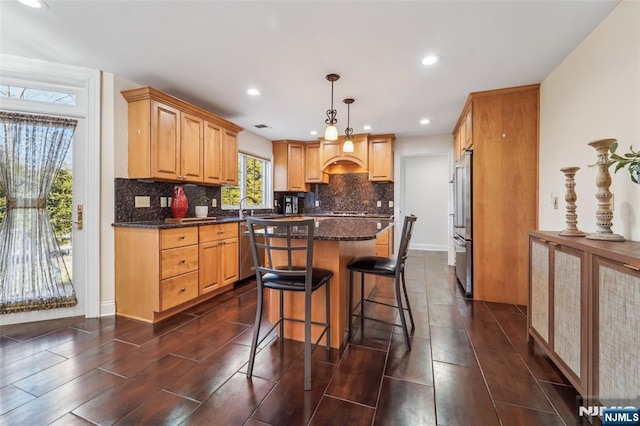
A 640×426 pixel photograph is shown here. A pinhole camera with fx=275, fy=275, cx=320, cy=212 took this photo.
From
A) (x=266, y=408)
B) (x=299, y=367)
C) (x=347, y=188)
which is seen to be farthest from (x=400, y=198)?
(x=266, y=408)

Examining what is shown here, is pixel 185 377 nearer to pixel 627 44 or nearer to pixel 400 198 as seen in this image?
pixel 627 44

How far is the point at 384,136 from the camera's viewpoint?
5.17 metres

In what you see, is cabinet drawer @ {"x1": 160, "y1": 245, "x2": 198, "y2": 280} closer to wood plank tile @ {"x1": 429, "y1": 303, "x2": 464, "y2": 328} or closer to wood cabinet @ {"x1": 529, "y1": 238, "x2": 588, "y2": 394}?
wood plank tile @ {"x1": 429, "y1": 303, "x2": 464, "y2": 328}

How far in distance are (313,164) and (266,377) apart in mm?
4425

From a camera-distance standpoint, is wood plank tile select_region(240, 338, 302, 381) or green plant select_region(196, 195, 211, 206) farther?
green plant select_region(196, 195, 211, 206)

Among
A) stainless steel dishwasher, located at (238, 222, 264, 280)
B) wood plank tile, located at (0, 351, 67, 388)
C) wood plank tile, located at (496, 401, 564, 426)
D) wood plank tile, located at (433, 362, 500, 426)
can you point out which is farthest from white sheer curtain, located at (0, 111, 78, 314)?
wood plank tile, located at (496, 401, 564, 426)

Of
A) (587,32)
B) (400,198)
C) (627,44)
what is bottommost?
(400,198)

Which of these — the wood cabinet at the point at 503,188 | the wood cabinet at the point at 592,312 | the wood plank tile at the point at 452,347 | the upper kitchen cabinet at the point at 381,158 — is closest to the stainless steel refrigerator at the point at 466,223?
the wood cabinet at the point at 503,188

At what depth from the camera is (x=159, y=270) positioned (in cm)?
255

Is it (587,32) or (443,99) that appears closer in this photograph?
(587,32)

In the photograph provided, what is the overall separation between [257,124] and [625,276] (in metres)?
4.43

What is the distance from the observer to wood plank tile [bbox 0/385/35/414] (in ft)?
4.84

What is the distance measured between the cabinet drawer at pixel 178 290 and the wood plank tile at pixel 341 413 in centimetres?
184

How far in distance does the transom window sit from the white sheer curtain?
0.17 m
